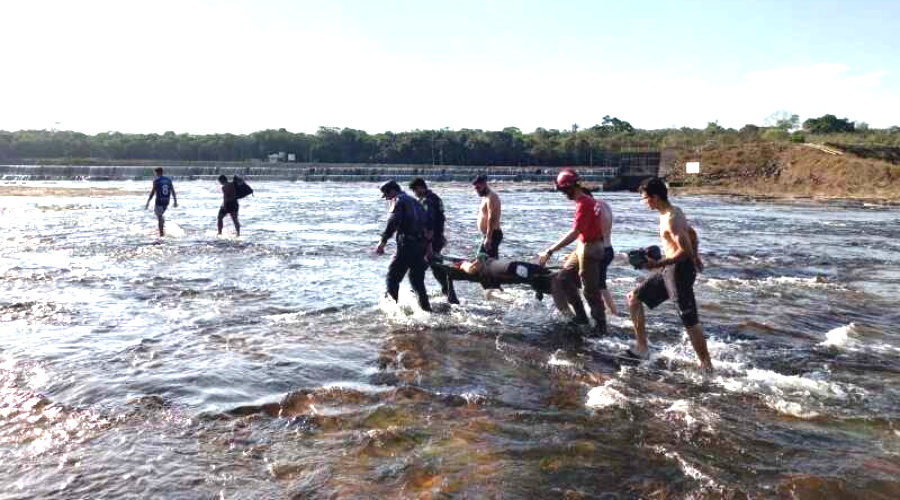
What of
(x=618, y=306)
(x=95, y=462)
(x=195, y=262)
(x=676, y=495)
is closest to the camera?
(x=676, y=495)

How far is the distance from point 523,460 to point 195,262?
431 inches

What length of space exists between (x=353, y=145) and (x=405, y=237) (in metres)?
104

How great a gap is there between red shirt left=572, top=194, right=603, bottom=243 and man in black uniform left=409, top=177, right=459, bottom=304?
1988 millimetres

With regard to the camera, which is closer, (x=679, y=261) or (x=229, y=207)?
(x=679, y=261)

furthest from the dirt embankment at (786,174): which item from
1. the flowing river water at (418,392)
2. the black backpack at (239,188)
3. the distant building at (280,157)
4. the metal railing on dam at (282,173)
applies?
the distant building at (280,157)

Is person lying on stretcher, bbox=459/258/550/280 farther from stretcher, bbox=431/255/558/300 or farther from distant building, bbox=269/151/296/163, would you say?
distant building, bbox=269/151/296/163

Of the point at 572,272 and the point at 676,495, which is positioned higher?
the point at 572,272

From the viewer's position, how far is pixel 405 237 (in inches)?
350

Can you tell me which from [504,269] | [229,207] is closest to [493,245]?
[504,269]

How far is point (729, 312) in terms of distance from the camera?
9.99 m

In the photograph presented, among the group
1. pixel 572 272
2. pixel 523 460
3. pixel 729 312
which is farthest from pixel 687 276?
pixel 729 312

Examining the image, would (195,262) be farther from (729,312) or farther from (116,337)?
→ (729,312)

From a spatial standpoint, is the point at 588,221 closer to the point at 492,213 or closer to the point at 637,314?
the point at 637,314

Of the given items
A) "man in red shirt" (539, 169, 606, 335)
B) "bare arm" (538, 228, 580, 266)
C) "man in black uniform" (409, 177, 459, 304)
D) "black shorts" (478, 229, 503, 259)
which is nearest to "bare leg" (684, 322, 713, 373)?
"man in red shirt" (539, 169, 606, 335)
